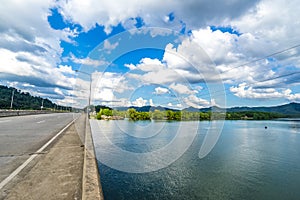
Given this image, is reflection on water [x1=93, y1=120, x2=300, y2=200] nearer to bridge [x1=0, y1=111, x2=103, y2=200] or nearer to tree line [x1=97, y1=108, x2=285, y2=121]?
bridge [x1=0, y1=111, x2=103, y2=200]

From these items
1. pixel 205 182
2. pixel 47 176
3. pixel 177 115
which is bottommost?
pixel 205 182

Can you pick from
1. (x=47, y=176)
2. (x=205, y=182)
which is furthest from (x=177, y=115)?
(x=47, y=176)

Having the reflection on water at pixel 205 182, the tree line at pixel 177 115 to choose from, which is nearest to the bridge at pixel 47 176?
the reflection on water at pixel 205 182

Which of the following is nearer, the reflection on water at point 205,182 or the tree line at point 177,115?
the reflection on water at point 205,182

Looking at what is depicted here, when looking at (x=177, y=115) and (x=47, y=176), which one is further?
(x=177, y=115)

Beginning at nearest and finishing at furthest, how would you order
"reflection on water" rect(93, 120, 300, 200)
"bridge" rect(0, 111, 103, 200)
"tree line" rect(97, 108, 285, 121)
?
1. "bridge" rect(0, 111, 103, 200)
2. "reflection on water" rect(93, 120, 300, 200)
3. "tree line" rect(97, 108, 285, 121)

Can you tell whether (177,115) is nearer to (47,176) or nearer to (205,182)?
(205,182)

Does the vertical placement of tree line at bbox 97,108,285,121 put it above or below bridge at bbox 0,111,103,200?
above

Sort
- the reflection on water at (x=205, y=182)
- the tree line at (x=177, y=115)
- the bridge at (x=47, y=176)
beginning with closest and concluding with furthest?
the bridge at (x=47, y=176)
the reflection on water at (x=205, y=182)
the tree line at (x=177, y=115)

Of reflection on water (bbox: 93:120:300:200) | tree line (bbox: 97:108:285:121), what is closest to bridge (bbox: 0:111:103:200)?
reflection on water (bbox: 93:120:300:200)

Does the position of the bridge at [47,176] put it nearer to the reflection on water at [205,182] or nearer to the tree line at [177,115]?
the reflection on water at [205,182]

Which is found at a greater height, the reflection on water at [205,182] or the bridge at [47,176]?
the bridge at [47,176]

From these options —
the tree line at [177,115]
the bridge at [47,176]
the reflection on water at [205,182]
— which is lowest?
the reflection on water at [205,182]

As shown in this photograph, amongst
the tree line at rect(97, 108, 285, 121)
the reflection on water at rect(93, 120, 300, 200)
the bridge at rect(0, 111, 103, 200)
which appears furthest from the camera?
the tree line at rect(97, 108, 285, 121)
